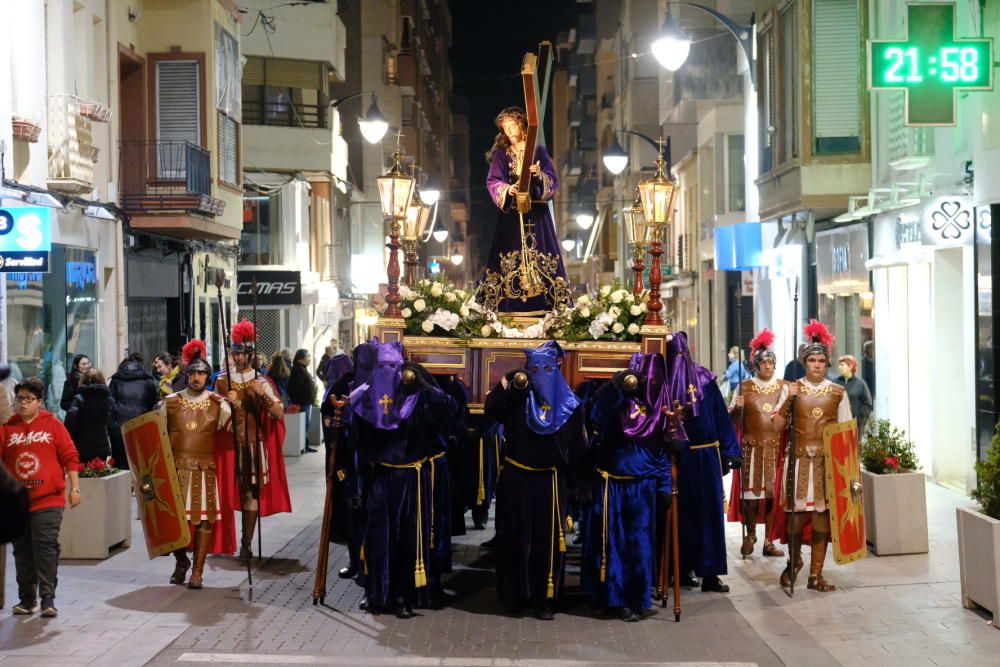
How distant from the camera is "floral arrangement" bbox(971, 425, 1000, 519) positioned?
10844mm

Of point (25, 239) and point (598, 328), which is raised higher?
point (25, 239)

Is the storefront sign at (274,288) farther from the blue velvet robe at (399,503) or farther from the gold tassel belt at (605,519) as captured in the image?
the gold tassel belt at (605,519)

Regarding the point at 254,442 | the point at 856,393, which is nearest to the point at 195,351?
the point at 254,442

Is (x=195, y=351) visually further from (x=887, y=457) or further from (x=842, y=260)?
(x=842, y=260)

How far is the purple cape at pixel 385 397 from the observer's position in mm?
11375

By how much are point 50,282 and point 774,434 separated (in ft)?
35.1

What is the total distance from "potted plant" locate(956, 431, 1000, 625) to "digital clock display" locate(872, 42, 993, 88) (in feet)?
19.5

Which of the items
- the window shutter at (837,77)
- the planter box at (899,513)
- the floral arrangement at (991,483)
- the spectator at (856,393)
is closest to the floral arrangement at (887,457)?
the planter box at (899,513)

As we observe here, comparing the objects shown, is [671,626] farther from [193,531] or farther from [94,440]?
[94,440]

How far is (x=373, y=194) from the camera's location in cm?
5262

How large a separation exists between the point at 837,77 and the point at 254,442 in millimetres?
12749

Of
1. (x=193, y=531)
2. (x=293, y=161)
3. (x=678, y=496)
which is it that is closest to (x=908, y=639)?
(x=678, y=496)

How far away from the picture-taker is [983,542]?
420 inches

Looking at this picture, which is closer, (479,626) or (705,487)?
(479,626)
